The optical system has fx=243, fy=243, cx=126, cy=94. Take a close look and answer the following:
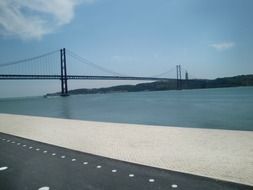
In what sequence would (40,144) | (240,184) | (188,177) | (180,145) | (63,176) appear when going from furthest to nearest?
(40,144) → (180,145) → (63,176) → (188,177) → (240,184)

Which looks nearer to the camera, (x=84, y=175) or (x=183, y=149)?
(x=84, y=175)

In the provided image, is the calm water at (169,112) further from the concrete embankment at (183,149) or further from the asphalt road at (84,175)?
the asphalt road at (84,175)

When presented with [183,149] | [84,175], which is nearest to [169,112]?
[183,149]

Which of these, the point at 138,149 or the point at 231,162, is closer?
the point at 231,162

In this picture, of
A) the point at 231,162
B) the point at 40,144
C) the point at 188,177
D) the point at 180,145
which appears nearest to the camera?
the point at 188,177

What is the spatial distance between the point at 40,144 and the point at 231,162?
3213 millimetres

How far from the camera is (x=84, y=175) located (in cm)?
275

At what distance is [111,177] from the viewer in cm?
265

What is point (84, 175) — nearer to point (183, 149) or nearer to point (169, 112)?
point (183, 149)

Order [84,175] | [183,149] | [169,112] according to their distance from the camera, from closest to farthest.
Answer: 1. [84,175]
2. [183,149]
3. [169,112]

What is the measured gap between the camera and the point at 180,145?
4105 millimetres

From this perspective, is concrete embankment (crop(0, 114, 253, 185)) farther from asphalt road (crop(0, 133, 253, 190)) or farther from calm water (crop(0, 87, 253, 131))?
calm water (crop(0, 87, 253, 131))

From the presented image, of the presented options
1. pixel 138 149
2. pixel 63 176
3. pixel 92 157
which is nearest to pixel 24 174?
pixel 63 176

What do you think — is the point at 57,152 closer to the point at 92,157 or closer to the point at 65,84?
the point at 92,157
